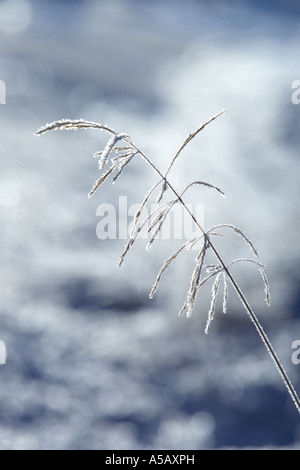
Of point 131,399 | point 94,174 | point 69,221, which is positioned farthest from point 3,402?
point 94,174

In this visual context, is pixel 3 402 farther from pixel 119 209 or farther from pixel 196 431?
pixel 119 209

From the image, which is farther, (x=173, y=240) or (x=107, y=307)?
(x=173, y=240)

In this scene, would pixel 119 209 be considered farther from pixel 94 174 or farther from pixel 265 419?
pixel 265 419

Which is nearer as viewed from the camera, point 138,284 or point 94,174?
point 138,284

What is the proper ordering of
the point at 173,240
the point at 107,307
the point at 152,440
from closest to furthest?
1. the point at 152,440
2. the point at 107,307
3. the point at 173,240

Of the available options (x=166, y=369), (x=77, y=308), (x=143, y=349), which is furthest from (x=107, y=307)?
(x=166, y=369)

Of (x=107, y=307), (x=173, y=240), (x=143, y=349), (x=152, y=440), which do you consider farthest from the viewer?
(x=173, y=240)

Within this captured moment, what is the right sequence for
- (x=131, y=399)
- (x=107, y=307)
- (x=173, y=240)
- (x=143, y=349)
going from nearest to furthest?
(x=131, y=399) < (x=143, y=349) < (x=107, y=307) < (x=173, y=240)

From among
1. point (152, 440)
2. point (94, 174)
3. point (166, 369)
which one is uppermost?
point (94, 174)

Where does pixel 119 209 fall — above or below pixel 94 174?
below
